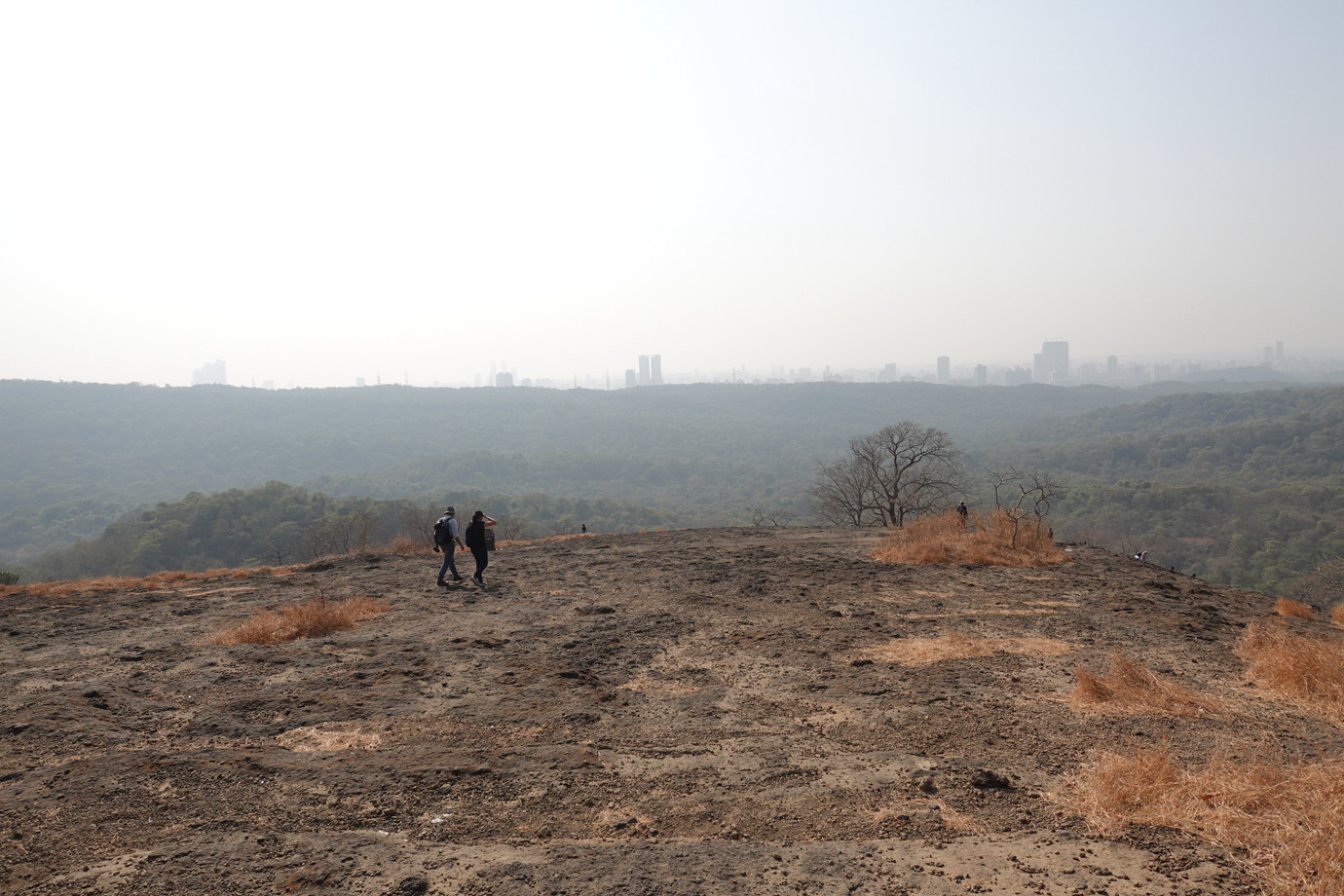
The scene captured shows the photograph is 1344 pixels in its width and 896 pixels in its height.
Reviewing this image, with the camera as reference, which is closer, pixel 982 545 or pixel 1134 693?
pixel 1134 693

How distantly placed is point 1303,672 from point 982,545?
7.67 m

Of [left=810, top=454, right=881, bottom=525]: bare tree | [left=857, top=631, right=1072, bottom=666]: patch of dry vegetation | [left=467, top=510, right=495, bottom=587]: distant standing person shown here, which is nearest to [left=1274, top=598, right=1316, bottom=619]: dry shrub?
[left=857, top=631, right=1072, bottom=666]: patch of dry vegetation

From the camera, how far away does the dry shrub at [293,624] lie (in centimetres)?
828

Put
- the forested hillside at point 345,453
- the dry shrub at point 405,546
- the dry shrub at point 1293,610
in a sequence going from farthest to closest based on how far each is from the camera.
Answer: the forested hillside at point 345,453
the dry shrub at point 405,546
the dry shrub at point 1293,610

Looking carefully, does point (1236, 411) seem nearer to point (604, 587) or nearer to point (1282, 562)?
point (1282, 562)

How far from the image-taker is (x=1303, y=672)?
5.77 m

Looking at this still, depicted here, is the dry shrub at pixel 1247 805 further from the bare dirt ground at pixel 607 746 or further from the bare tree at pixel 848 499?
the bare tree at pixel 848 499

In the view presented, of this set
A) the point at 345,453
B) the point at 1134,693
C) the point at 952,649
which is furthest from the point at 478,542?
the point at 345,453

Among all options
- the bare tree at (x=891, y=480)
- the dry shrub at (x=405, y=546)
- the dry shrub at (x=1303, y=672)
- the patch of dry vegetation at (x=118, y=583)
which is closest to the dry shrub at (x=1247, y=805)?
the dry shrub at (x=1303, y=672)

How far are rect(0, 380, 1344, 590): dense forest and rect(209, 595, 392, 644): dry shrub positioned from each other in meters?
11.9

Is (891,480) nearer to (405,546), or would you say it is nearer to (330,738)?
(405,546)

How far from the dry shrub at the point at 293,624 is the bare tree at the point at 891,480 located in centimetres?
2110

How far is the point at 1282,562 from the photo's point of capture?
4134cm

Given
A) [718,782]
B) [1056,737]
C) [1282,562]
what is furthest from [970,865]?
[1282,562]
